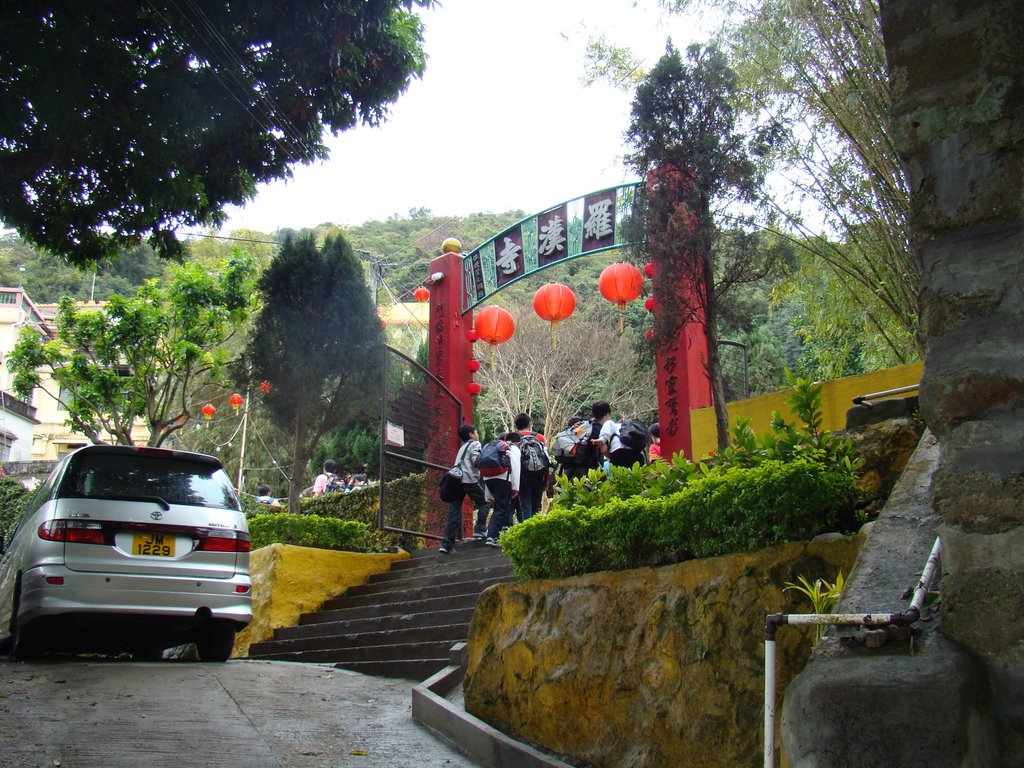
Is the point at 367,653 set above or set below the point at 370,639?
below

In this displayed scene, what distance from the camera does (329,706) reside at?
6.38 m

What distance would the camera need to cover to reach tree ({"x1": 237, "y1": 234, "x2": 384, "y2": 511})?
17812mm

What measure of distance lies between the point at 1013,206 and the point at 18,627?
7330mm

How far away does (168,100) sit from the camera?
6.63 metres

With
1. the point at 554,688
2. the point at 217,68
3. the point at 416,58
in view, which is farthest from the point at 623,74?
the point at 554,688

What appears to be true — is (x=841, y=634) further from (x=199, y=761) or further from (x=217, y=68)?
(x=217, y=68)

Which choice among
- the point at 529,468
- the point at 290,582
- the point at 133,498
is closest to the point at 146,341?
the point at 290,582

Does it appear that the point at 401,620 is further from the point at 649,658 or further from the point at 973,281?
the point at 973,281

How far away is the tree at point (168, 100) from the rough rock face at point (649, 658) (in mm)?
3999

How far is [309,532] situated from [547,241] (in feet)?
17.8

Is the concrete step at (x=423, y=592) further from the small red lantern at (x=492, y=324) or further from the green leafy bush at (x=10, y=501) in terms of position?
the green leafy bush at (x=10, y=501)

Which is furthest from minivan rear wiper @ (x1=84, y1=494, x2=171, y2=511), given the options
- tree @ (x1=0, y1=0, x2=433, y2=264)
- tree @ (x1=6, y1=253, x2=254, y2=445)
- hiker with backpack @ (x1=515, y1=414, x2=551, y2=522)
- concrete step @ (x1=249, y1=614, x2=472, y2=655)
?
tree @ (x1=6, y1=253, x2=254, y2=445)

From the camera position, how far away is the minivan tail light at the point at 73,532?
23.3ft

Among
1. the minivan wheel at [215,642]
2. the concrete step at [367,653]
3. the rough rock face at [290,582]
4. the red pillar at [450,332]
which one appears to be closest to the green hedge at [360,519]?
the rough rock face at [290,582]
